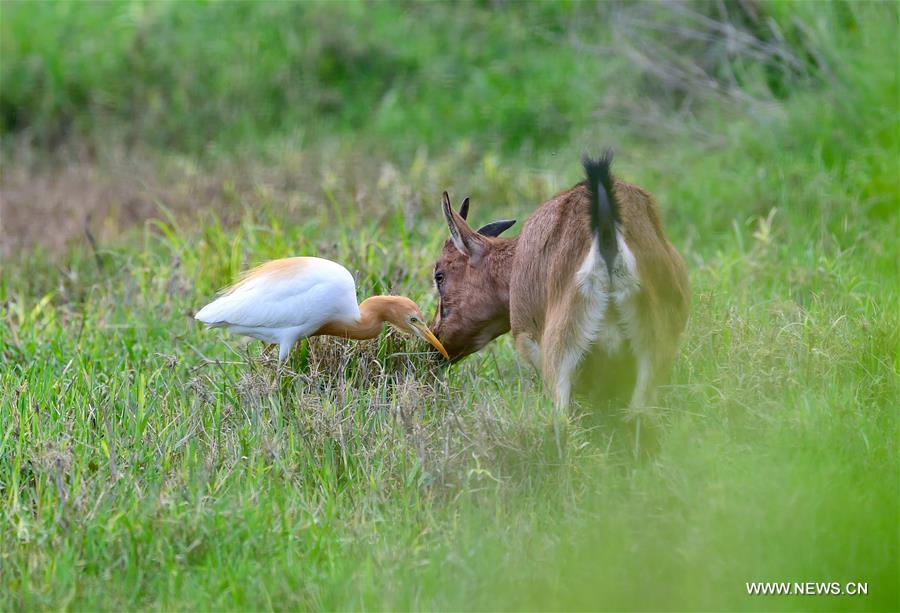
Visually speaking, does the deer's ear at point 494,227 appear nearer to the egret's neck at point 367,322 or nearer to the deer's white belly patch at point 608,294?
the egret's neck at point 367,322

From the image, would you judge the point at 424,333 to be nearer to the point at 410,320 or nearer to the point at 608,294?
the point at 410,320

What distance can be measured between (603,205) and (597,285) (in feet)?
1.02

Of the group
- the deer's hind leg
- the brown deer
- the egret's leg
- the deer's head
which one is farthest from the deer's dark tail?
the egret's leg

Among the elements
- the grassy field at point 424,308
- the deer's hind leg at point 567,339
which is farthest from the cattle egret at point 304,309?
the deer's hind leg at point 567,339

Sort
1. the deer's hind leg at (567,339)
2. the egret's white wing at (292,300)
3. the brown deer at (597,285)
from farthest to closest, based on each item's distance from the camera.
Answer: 1. the egret's white wing at (292,300)
2. the deer's hind leg at (567,339)
3. the brown deer at (597,285)

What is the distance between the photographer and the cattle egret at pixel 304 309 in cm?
469

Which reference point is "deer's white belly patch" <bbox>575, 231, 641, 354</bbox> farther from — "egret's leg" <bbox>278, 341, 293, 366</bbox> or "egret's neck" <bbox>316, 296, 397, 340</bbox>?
"egret's leg" <bbox>278, 341, 293, 366</bbox>

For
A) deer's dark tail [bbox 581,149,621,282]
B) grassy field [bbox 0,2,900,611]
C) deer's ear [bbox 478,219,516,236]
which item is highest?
deer's dark tail [bbox 581,149,621,282]

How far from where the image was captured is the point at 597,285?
13.5 feet

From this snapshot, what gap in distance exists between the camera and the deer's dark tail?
12.9ft

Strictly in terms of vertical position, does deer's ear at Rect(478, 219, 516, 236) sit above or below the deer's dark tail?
below

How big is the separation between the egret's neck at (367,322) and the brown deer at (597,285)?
418mm

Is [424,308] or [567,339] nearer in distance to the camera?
[567,339]

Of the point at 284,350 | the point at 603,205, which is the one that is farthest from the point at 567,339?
the point at 284,350
